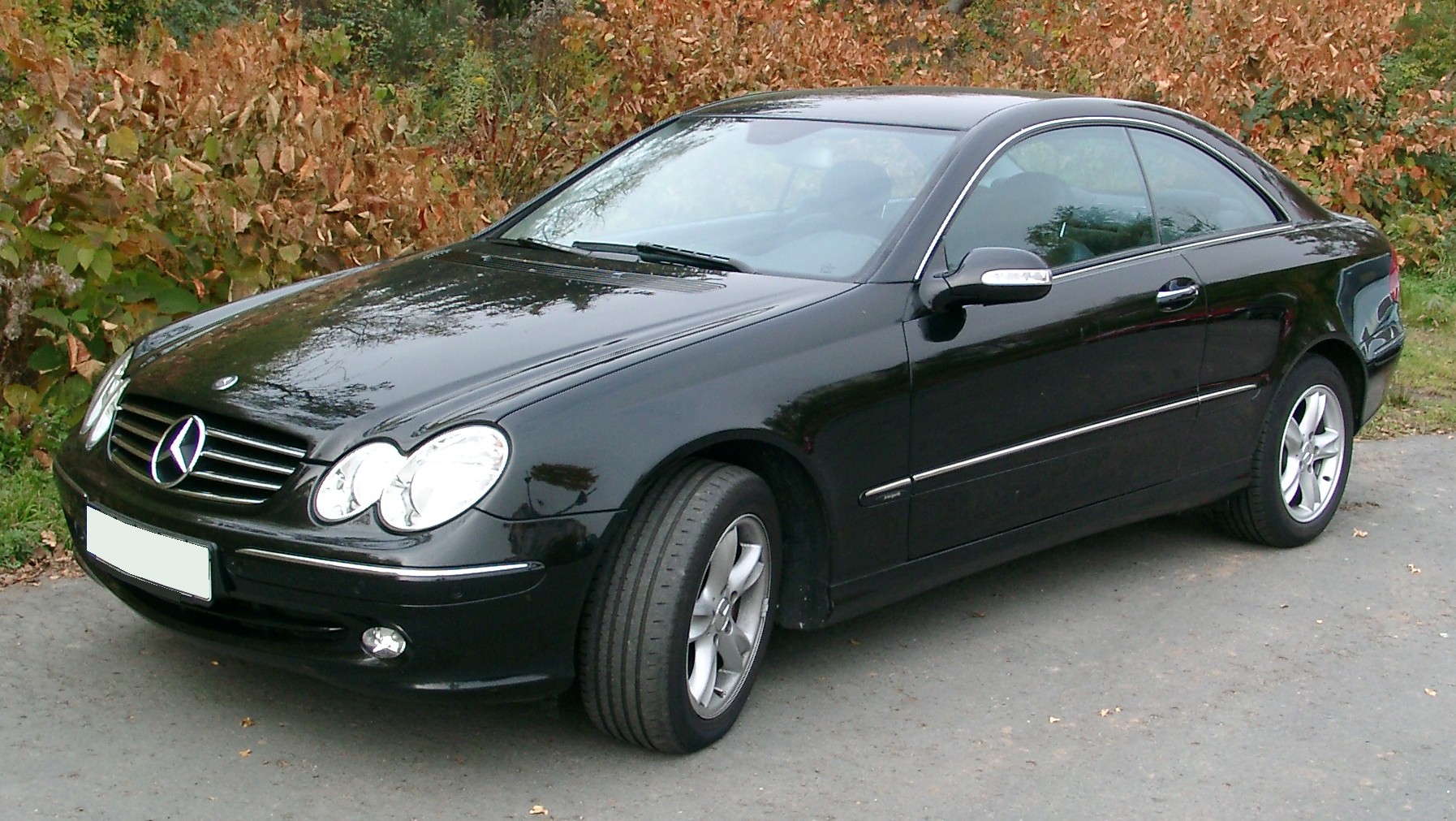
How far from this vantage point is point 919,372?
4.23 meters

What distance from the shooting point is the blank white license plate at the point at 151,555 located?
3.53 meters

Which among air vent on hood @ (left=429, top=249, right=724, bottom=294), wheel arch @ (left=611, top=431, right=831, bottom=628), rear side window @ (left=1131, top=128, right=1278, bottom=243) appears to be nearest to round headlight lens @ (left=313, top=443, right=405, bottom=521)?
wheel arch @ (left=611, top=431, right=831, bottom=628)

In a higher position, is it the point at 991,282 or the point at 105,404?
the point at 991,282

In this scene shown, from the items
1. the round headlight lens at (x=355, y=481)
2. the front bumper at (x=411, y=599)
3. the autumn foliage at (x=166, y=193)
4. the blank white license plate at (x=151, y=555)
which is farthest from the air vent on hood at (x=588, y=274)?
the autumn foliage at (x=166, y=193)

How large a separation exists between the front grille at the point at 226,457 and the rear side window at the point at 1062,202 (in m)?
1.91

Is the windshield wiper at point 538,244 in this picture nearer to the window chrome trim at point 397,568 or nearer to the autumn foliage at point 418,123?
the autumn foliage at point 418,123

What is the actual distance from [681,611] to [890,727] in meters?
0.77

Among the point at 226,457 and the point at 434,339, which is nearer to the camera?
the point at 226,457

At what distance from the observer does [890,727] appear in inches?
161

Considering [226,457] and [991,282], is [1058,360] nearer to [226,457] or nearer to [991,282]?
[991,282]

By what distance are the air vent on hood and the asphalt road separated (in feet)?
3.55

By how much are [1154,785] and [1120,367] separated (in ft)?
4.73

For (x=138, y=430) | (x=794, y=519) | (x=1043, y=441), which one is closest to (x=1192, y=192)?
(x=1043, y=441)

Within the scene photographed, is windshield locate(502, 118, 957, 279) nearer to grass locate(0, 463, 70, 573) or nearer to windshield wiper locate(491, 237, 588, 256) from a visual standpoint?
windshield wiper locate(491, 237, 588, 256)
